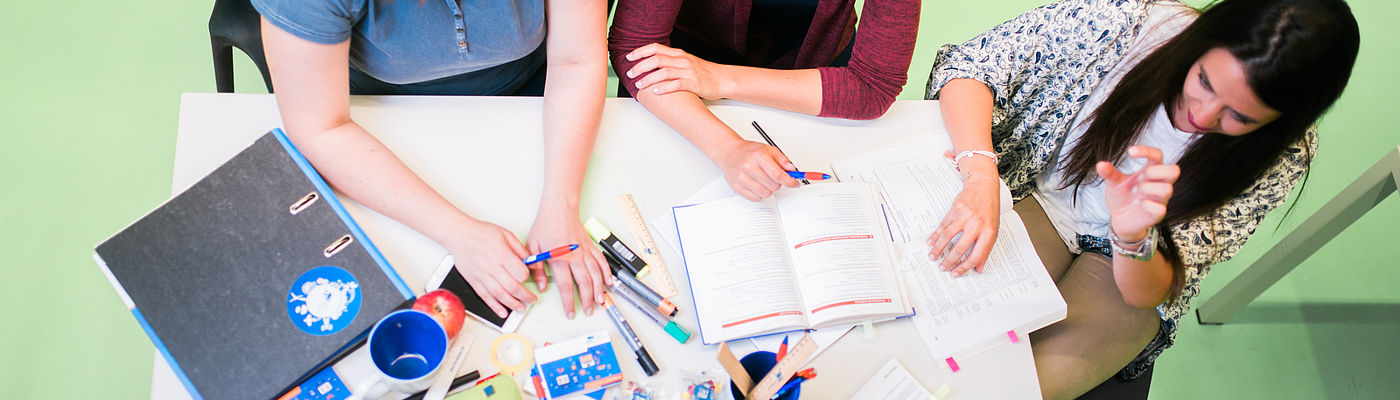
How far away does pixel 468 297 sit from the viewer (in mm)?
1024

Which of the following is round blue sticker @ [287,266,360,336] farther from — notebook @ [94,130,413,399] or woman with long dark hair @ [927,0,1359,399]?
woman with long dark hair @ [927,0,1359,399]

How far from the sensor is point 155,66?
6.48 ft

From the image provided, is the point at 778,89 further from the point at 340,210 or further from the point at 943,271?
the point at 340,210

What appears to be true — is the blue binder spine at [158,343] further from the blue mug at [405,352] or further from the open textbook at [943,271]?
the open textbook at [943,271]

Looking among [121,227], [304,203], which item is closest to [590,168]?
[304,203]

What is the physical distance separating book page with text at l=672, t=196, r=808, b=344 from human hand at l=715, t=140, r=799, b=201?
29mm

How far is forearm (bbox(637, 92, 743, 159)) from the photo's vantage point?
1155 millimetres

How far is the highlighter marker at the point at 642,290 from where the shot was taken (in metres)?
1.03

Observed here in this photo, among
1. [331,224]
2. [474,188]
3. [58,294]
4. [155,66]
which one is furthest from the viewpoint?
[155,66]

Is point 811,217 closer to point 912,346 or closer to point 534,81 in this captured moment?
point 912,346

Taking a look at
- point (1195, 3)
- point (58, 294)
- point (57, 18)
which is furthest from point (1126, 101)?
point (57, 18)

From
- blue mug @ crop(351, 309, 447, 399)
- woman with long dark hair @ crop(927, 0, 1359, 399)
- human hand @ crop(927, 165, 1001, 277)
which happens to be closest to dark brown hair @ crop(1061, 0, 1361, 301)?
woman with long dark hair @ crop(927, 0, 1359, 399)

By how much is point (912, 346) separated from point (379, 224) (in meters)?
0.78

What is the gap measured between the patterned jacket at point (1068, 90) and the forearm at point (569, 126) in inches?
23.8
